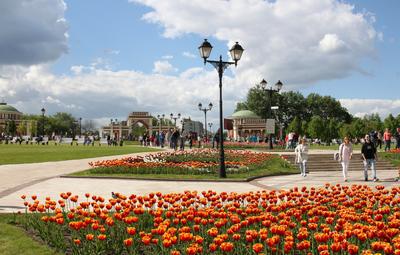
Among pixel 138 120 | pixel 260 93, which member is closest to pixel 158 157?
pixel 260 93

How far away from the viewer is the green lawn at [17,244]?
588 centimetres

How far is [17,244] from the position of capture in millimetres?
6219

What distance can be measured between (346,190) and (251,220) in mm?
3726

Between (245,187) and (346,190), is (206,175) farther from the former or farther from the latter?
(346,190)

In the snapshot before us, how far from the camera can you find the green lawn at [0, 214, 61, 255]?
588 centimetres

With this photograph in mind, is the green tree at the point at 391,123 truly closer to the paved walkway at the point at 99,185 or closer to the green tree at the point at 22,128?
the paved walkway at the point at 99,185

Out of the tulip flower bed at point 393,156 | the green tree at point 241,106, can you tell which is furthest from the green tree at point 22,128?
the tulip flower bed at point 393,156

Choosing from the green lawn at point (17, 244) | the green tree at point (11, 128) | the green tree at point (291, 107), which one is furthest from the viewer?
the green tree at point (11, 128)

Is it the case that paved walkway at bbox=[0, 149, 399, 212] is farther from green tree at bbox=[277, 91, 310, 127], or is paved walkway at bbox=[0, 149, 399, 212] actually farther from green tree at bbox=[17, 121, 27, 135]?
green tree at bbox=[17, 121, 27, 135]

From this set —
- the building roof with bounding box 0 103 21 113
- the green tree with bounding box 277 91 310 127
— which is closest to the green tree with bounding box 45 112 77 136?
the building roof with bounding box 0 103 21 113

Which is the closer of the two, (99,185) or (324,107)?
(99,185)

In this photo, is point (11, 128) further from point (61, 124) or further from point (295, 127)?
point (295, 127)

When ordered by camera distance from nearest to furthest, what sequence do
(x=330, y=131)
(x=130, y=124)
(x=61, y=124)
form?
(x=330, y=131)
(x=130, y=124)
(x=61, y=124)

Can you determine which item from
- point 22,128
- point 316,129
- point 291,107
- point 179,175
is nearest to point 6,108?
point 22,128
